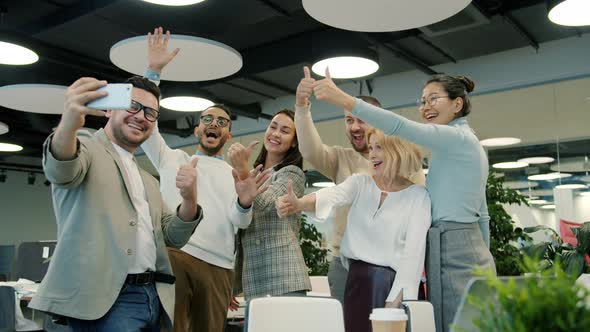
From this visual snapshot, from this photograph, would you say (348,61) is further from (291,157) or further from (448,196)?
(448,196)

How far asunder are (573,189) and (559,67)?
1477mm

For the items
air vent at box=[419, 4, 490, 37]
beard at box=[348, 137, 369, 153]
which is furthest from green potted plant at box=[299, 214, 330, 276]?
beard at box=[348, 137, 369, 153]

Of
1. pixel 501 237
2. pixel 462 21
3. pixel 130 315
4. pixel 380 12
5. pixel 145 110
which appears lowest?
pixel 130 315

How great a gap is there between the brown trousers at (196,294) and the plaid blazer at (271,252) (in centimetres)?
15

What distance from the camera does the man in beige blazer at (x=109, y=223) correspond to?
1.66 meters

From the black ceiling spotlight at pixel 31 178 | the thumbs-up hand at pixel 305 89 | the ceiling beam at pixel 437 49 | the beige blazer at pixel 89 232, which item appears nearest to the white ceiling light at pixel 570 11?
the ceiling beam at pixel 437 49

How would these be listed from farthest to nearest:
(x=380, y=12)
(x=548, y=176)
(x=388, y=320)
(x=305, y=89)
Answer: (x=548, y=176) → (x=380, y=12) → (x=305, y=89) → (x=388, y=320)

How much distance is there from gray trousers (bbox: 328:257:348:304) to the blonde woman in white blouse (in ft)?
1.20

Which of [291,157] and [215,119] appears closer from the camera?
[291,157]

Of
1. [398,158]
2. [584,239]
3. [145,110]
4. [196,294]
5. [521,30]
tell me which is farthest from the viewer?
[521,30]

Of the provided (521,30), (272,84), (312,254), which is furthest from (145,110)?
(272,84)

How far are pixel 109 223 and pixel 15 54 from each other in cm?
397

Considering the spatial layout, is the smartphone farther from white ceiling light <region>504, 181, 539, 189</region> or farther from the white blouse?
white ceiling light <region>504, 181, 539, 189</region>

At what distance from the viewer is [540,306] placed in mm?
635
